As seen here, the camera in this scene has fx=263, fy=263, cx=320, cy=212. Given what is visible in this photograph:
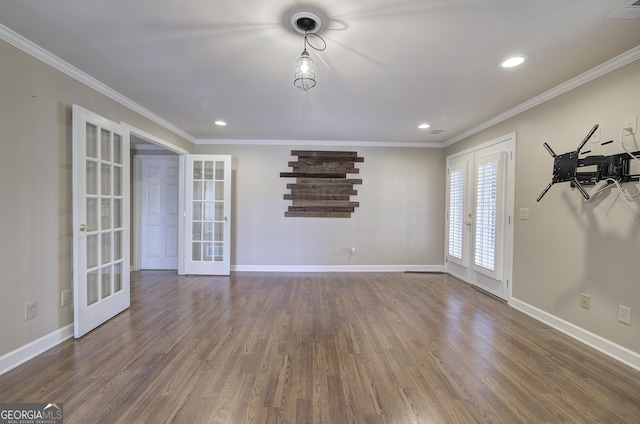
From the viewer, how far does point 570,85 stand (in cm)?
258

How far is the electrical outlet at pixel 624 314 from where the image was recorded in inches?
82.5

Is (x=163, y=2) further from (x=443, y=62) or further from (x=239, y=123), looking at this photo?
(x=239, y=123)

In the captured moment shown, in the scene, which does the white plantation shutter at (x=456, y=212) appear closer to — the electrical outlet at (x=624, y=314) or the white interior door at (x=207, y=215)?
the electrical outlet at (x=624, y=314)

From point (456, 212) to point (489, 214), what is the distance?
36.9 inches

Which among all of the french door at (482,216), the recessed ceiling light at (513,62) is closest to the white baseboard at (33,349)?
the recessed ceiling light at (513,62)

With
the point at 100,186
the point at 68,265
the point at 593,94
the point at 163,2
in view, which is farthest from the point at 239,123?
the point at 593,94

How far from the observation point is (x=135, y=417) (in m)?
1.51

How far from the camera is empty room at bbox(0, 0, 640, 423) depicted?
1.67m

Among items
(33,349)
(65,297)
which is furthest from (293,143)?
(33,349)

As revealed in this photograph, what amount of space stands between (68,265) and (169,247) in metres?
2.66

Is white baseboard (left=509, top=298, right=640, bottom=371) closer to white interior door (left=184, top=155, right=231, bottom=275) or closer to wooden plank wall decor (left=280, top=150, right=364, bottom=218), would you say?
wooden plank wall decor (left=280, top=150, right=364, bottom=218)

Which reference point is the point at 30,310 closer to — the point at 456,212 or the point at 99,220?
the point at 99,220

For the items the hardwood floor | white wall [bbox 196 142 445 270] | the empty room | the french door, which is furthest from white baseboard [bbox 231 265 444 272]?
the hardwood floor

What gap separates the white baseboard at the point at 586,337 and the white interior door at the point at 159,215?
18.0ft
